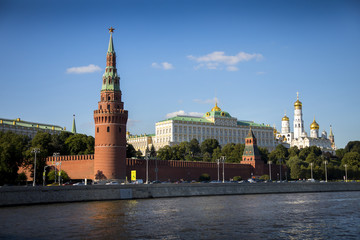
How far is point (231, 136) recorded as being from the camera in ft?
536

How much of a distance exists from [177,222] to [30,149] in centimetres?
4238

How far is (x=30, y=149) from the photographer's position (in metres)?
71.7

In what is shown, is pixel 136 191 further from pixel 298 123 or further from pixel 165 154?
pixel 298 123

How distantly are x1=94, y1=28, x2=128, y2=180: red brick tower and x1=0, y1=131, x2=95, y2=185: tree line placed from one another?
27.7ft

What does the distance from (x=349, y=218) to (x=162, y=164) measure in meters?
44.0

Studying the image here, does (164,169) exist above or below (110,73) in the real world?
below

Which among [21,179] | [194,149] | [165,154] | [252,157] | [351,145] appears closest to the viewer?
[21,179]

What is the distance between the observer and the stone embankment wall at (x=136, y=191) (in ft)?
153

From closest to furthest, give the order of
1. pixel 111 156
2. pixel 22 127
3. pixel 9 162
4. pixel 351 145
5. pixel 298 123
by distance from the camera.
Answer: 1. pixel 9 162
2. pixel 111 156
3. pixel 22 127
4. pixel 351 145
5. pixel 298 123

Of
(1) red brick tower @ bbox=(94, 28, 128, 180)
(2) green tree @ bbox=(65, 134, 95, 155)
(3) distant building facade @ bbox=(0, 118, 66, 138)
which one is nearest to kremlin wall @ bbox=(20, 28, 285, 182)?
(1) red brick tower @ bbox=(94, 28, 128, 180)

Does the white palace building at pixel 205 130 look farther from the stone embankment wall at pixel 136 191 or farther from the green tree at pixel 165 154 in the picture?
the stone embankment wall at pixel 136 191

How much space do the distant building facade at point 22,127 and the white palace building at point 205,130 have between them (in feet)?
104

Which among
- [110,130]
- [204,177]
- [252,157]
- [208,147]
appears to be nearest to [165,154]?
[252,157]

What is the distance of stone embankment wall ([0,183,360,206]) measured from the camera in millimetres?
46688
